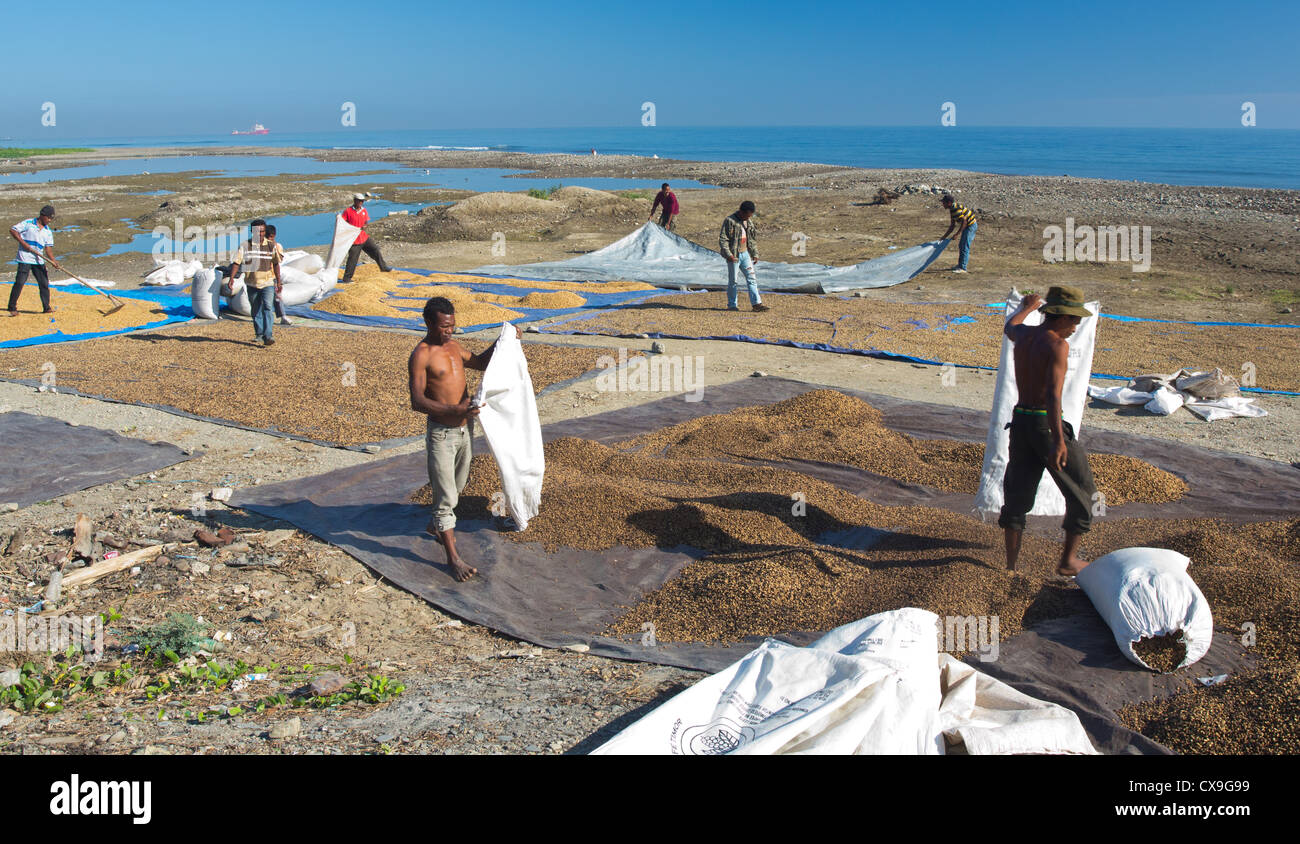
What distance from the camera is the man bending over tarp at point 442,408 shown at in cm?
516

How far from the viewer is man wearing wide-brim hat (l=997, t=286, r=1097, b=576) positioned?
4.56m

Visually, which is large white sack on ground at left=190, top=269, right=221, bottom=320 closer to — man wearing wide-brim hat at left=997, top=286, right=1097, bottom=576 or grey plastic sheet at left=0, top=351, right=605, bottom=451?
grey plastic sheet at left=0, top=351, right=605, bottom=451

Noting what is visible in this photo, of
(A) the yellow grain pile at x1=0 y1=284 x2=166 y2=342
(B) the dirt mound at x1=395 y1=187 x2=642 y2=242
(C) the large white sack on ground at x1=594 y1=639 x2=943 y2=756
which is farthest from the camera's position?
(B) the dirt mound at x1=395 y1=187 x2=642 y2=242

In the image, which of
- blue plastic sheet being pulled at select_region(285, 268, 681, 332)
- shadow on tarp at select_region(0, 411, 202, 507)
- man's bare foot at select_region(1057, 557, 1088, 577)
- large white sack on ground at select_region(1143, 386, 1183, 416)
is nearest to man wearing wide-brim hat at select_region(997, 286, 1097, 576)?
man's bare foot at select_region(1057, 557, 1088, 577)

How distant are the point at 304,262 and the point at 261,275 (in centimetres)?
382

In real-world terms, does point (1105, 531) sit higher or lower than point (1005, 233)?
lower

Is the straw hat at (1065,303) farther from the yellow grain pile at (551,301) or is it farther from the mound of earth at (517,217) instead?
the mound of earth at (517,217)

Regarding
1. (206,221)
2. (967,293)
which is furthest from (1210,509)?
(206,221)

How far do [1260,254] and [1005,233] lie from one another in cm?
530

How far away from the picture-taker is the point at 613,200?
94.6 feet

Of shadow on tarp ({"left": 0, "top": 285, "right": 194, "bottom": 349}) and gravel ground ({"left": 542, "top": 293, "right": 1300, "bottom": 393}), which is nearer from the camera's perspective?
gravel ground ({"left": 542, "top": 293, "right": 1300, "bottom": 393})

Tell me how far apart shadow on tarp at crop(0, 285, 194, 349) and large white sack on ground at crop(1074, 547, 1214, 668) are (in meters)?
12.4

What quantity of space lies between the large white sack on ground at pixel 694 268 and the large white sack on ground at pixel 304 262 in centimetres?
307
